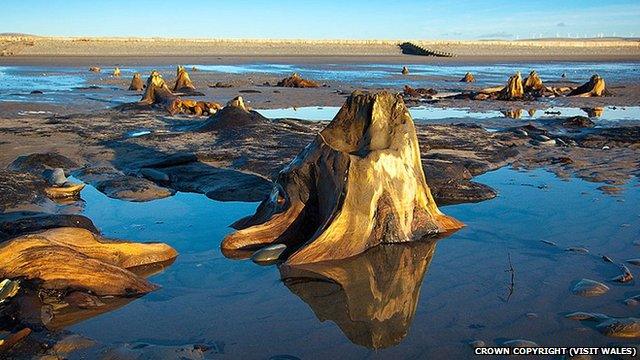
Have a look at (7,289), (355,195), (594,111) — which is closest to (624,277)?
(355,195)

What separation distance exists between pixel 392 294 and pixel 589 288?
52.2 inches

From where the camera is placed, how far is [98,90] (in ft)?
75.2

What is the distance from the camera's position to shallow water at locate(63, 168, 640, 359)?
3479 mm

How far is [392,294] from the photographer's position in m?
4.14

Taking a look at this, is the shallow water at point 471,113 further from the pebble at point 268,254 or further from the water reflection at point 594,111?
the pebble at point 268,254

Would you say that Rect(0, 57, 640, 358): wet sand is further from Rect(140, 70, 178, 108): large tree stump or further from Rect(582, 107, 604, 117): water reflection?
Rect(582, 107, 604, 117): water reflection

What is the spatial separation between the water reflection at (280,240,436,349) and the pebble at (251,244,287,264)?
0.24 meters

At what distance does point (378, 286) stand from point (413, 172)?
1.34 m

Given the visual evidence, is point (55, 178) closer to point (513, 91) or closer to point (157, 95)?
point (157, 95)

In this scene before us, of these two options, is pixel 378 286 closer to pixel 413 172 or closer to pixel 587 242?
pixel 413 172

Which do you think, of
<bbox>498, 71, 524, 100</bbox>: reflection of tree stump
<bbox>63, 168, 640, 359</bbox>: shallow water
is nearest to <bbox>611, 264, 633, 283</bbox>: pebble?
<bbox>63, 168, 640, 359</bbox>: shallow water

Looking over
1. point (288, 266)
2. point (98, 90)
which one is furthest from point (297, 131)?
point (98, 90)

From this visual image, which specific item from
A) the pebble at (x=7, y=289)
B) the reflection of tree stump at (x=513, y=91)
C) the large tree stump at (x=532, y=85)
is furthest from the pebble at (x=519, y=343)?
the large tree stump at (x=532, y=85)

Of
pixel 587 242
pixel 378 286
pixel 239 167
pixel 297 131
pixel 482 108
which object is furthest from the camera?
pixel 482 108
